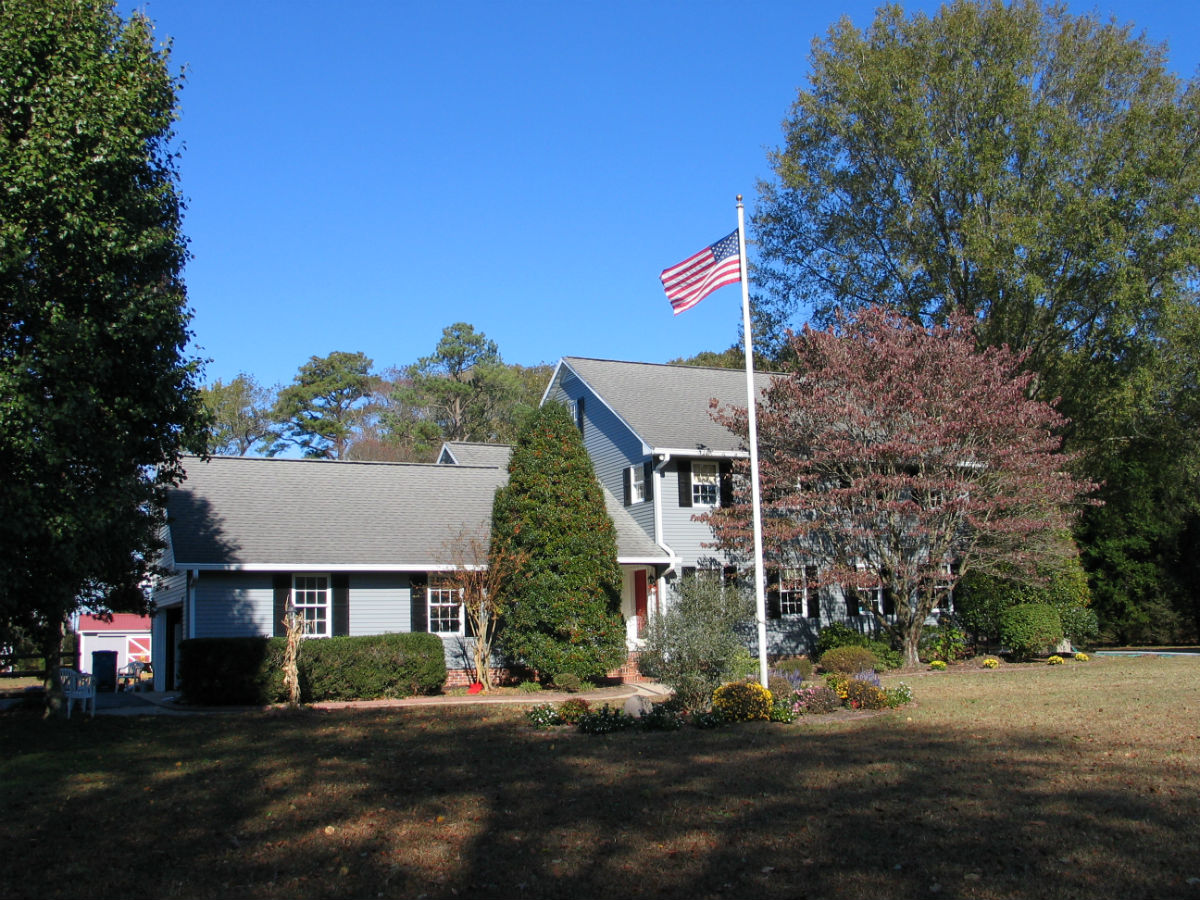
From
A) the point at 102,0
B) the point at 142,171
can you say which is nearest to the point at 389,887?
the point at 142,171

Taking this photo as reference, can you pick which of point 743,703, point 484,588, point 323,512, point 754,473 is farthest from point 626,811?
point 323,512

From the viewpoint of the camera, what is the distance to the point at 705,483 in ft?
75.5

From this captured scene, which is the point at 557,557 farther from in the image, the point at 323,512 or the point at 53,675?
the point at 53,675

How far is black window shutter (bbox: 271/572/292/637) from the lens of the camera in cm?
1905

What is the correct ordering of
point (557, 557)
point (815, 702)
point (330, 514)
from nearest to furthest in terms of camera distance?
1. point (815, 702)
2. point (557, 557)
3. point (330, 514)

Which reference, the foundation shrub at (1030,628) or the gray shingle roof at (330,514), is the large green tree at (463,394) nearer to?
the gray shingle roof at (330,514)

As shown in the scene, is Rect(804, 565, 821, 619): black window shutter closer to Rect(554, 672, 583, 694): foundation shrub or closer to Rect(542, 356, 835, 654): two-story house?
Rect(542, 356, 835, 654): two-story house

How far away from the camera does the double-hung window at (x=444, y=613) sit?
2030 centimetres

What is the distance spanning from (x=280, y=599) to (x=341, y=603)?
1.15 meters

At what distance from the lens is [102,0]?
40.6ft

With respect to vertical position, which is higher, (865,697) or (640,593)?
(640,593)

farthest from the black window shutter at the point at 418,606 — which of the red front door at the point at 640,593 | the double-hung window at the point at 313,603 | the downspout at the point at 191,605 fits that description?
the red front door at the point at 640,593

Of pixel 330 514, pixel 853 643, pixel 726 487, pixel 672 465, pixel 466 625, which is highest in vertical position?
pixel 672 465

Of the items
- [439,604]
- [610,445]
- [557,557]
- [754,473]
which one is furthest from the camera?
[610,445]
